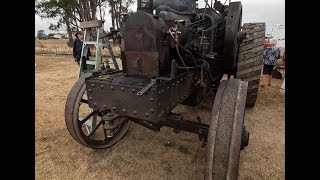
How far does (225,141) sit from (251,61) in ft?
9.60

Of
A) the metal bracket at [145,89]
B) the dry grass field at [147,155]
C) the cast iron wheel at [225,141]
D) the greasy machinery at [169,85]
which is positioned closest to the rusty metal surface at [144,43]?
the greasy machinery at [169,85]

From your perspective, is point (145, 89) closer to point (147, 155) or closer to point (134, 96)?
point (134, 96)

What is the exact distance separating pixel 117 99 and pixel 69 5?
24.9 metres

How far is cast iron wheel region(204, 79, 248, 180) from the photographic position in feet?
6.64

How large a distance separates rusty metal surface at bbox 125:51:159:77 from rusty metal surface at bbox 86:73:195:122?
74mm

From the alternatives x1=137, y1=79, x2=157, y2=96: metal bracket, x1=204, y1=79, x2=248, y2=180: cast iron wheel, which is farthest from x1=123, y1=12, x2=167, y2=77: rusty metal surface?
x1=204, y1=79, x2=248, y2=180: cast iron wheel

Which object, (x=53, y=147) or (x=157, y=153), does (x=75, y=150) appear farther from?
(x=157, y=153)

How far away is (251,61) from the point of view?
4.58 metres

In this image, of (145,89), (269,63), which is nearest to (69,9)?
(269,63)

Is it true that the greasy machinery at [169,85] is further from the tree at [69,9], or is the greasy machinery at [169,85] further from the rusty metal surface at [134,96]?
the tree at [69,9]

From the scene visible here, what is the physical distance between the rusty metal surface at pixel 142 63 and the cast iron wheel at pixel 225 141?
74 cm

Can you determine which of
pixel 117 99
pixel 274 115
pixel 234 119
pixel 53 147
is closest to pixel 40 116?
pixel 53 147

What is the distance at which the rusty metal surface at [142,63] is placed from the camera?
2.52 meters
